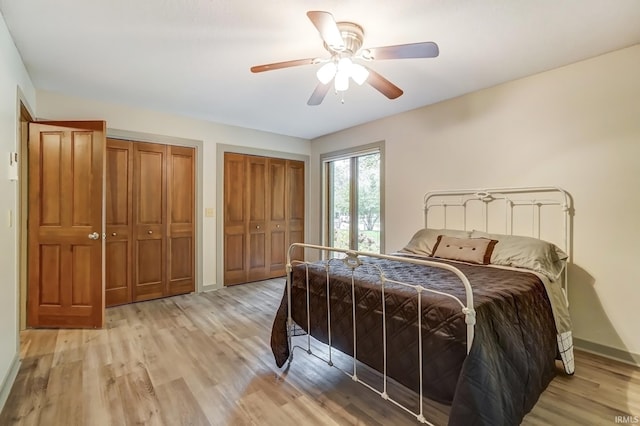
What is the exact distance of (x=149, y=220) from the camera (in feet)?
12.6

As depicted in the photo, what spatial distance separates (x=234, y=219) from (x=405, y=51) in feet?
11.4

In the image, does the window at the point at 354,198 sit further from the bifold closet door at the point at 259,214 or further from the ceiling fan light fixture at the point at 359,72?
the ceiling fan light fixture at the point at 359,72

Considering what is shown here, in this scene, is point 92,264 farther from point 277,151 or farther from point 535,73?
point 535,73

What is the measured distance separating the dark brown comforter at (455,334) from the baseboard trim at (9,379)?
1649mm

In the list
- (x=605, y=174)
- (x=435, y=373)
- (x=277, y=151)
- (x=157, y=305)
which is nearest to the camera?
(x=435, y=373)

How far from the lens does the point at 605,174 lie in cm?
243

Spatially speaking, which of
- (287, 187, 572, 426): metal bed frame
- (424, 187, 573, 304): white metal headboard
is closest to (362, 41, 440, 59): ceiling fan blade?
(287, 187, 572, 426): metal bed frame

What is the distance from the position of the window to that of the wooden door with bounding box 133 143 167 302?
96.4 inches

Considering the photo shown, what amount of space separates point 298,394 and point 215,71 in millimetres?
2682

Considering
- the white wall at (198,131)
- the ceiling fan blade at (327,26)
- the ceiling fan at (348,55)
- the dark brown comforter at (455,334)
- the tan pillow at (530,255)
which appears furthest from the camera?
the white wall at (198,131)

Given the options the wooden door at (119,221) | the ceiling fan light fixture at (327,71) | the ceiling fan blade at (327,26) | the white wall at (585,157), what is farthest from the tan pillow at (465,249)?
the wooden door at (119,221)

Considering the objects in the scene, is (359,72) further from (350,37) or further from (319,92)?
(319,92)

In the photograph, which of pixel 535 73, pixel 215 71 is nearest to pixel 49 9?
pixel 215 71

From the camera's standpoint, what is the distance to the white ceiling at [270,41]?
1.86 m
